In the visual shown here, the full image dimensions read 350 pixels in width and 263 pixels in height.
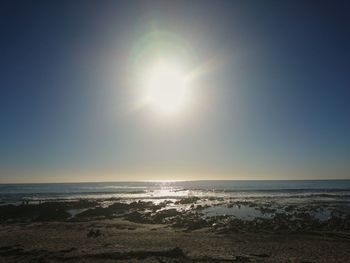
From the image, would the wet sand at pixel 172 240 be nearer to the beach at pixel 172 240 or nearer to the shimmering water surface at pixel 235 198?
the beach at pixel 172 240

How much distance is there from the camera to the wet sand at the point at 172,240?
17.9 meters

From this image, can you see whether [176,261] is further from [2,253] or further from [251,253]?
[2,253]

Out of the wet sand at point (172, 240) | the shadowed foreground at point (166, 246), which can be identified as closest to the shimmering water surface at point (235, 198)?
the wet sand at point (172, 240)

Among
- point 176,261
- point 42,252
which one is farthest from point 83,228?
point 176,261

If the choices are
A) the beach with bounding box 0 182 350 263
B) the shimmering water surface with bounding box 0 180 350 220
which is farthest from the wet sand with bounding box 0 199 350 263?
the shimmering water surface with bounding box 0 180 350 220

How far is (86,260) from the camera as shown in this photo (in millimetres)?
17406

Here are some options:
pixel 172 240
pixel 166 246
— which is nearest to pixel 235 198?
pixel 172 240

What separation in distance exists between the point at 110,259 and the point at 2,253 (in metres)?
6.11

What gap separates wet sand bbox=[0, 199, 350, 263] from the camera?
58.8 feet

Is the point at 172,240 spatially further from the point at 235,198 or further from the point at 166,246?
the point at 235,198

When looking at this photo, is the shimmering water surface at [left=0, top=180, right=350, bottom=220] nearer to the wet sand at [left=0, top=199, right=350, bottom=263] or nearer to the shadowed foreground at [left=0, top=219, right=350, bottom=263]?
the wet sand at [left=0, top=199, right=350, bottom=263]

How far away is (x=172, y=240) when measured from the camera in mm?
22812

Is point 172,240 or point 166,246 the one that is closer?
point 166,246

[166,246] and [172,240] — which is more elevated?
[172,240]
